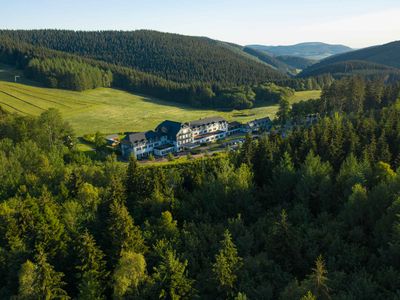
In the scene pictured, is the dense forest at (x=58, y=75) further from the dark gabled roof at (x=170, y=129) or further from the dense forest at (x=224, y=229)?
the dense forest at (x=224, y=229)

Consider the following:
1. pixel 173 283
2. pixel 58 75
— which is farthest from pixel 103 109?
pixel 173 283

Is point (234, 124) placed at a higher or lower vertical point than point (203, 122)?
lower

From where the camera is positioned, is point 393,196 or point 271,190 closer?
point 393,196

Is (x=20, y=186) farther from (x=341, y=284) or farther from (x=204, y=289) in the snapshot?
(x=341, y=284)

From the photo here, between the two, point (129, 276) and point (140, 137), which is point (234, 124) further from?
point (129, 276)

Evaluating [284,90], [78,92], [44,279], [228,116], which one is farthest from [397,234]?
[78,92]

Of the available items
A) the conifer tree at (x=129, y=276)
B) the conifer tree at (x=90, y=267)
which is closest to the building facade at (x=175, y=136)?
the conifer tree at (x=90, y=267)

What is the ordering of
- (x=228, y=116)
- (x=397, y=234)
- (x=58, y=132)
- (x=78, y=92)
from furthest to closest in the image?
(x=78, y=92)
(x=228, y=116)
(x=58, y=132)
(x=397, y=234)
